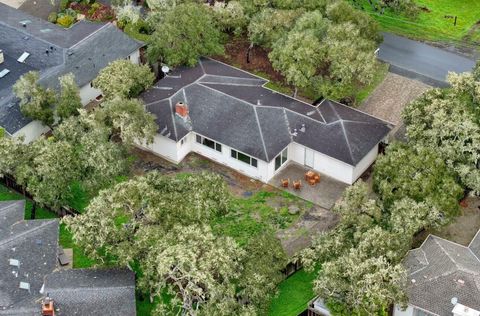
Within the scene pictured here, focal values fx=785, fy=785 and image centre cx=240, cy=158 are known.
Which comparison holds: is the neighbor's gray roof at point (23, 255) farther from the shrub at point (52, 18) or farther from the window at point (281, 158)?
the shrub at point (52, 18)

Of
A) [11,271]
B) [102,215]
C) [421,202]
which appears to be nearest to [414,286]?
[421,202]

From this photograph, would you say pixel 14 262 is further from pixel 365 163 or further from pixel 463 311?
pixel 463 311

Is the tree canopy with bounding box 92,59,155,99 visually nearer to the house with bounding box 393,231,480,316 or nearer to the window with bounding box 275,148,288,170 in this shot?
the window with bounding box 275,148,288,170

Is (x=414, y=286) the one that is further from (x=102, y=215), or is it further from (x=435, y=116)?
(x=102, y=215)

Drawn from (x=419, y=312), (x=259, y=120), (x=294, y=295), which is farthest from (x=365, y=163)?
(x=419, y=312)

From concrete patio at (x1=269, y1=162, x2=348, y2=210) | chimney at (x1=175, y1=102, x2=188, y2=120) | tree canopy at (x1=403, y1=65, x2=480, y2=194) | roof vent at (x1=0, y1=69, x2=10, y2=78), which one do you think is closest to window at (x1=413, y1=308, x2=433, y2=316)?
tree canopy at (x1=403, y1=65, x2=480, y2=194)
